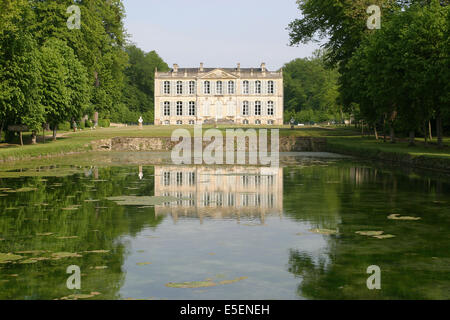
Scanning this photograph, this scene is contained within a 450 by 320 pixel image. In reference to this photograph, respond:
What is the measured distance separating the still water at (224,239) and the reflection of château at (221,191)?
0.05 meters

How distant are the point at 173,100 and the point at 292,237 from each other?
310 feet

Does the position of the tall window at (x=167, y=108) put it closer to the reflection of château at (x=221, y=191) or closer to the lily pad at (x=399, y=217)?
the reflection of château at (x=221, y=191)

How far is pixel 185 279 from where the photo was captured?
25.4ft

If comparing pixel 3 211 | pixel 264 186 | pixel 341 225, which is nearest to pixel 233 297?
pixel 341 225

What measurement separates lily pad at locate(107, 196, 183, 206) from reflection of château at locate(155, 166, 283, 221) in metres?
0.35

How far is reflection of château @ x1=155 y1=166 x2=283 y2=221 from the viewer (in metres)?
13.7

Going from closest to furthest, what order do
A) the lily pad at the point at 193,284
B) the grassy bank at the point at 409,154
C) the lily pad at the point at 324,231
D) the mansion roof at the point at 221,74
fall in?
the lily pad at the point at 193,284 → the lily pad at the point at 324,231 → the grassy bank at the point at 409,154 → the mansion roof at the point at 221,74

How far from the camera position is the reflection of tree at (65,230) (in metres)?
7.54

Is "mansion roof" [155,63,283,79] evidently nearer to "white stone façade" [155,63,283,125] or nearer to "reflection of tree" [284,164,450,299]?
"white stone façade" [155,63,283,125]

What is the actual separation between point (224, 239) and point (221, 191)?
7.07 metres

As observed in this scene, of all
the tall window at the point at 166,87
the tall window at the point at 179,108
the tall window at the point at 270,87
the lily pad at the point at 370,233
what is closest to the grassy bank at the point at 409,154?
the lily pad at the point at 370,233

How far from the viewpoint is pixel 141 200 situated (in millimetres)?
15562

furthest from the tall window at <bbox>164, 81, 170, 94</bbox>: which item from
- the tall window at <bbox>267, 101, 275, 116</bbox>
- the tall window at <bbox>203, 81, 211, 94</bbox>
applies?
the tall window at <bbox>267, 101, 275, 116</bbox>

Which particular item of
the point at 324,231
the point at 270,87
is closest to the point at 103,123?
the point at 270,87
